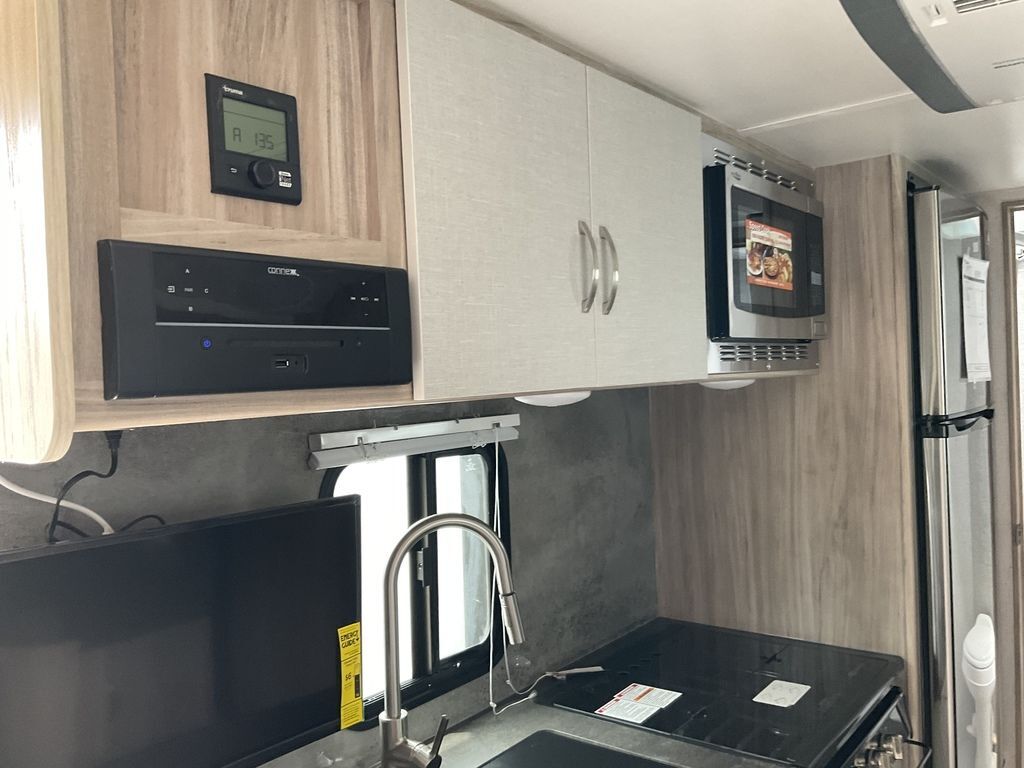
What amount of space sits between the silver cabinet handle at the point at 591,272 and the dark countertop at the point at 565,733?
94 centimetres

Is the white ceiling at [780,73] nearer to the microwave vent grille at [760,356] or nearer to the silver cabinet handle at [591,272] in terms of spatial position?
the silver cabinet handle at [591,272]

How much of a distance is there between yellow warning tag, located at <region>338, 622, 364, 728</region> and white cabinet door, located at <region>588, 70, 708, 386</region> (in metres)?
0.63

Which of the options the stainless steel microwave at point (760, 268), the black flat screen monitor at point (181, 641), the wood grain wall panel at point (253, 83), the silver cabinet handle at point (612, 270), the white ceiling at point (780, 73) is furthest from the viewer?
the stainless steel microwave at point (760, 268)

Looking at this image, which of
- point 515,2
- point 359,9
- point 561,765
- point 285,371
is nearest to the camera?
point 285,371

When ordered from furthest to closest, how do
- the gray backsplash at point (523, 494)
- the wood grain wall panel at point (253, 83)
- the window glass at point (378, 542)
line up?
the window glass at point (378, 542)
the gray backsplash at point (523, 494)
the wood grain wall panel at point (253, 83)

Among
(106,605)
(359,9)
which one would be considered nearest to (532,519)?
(106,605)

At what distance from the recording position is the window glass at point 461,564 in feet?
6.12

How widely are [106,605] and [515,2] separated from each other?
1.08 metres

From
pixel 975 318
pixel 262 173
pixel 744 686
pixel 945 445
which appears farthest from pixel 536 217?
pixel 975 318

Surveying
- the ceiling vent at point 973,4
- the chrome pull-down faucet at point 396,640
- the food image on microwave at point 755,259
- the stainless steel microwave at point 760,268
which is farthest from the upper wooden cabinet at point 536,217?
the ceiling vent at point 973,4

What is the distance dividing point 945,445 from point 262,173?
82.4 inches

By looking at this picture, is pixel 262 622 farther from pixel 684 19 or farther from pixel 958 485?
pixel 958 485

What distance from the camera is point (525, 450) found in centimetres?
210

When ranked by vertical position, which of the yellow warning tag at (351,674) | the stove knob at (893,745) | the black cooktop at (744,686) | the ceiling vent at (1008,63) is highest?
the ceiling vent at (1008,63)
